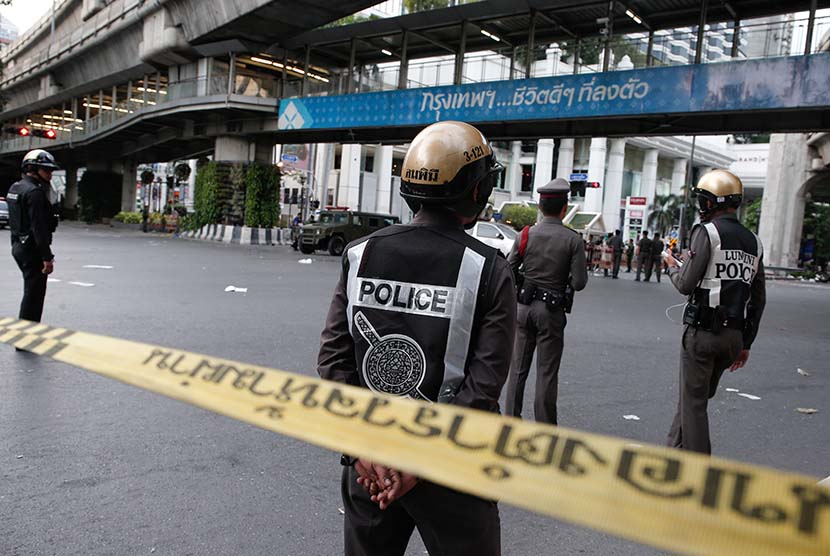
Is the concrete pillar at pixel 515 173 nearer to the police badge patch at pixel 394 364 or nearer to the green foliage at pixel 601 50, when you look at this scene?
the green foliage at pixel 601 50

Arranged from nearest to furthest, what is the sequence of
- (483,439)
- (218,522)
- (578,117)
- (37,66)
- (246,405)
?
1. (483,439)
2. (246,405)
3. (218,522)
4. (578,117)
5. (37,66)

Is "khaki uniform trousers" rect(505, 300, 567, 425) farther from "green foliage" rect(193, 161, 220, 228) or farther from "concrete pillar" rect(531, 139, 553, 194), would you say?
"concrete pillar" rect(531, 139, 553, 194)

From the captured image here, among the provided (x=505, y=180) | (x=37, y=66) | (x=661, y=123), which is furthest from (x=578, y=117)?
(x=505, y=180)

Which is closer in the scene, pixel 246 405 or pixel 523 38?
pixel 246 405

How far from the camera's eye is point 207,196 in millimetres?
32188

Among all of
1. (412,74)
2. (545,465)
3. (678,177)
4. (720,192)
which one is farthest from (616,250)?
(678,177)

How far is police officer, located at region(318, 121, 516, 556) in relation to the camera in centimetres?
181

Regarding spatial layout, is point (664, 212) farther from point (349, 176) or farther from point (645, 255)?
point (645, 255)

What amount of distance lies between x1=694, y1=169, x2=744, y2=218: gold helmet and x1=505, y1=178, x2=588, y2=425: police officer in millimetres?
938

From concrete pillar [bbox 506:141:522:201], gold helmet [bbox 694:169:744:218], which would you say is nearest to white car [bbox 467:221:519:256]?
gold helmet [bbox 694:169:744:218]

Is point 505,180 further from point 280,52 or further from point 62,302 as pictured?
point 62,302

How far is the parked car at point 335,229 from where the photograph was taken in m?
26.5

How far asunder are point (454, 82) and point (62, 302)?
17798 millimetres

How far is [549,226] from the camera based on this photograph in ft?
15.8
